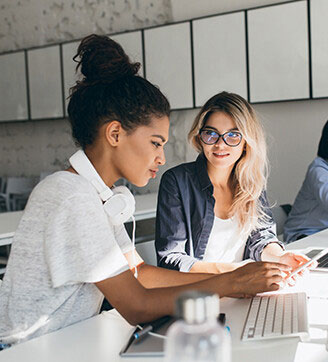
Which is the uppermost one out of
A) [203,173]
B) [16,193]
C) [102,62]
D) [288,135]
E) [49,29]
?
[49,29]

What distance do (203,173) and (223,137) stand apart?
6.8 inches

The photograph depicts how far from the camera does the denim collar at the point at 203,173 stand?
2.16 metres

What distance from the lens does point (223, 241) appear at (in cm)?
Result: 217

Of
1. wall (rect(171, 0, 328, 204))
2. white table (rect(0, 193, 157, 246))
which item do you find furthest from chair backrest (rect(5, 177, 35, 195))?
wall (rect(171, 0, 328, 204))

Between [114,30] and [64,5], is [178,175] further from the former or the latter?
[64,5]

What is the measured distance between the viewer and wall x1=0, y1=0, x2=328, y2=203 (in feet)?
14.9

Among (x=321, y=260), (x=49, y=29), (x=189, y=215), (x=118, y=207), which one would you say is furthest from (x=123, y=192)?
(x=49, y=29)

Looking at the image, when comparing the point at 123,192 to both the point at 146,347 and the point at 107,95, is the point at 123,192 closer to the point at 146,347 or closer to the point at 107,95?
the point at 107,95

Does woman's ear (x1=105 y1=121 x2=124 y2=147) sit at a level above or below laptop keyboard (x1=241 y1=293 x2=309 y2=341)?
above

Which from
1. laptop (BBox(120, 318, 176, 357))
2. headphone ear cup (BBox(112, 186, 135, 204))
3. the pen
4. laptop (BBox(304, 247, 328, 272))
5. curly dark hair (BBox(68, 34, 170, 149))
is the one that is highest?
curly dark hair (BBox(68, 34, 170, 149))

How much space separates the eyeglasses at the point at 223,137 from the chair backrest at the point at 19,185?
4.27 m

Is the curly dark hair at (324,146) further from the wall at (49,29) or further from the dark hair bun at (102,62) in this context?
the wall at (49,29)

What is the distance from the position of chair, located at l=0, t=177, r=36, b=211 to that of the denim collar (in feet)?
13.5

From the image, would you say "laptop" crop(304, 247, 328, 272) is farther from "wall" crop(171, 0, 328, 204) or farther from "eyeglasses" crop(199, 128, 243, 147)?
"wall" crop(171, 0, 328, 204)
